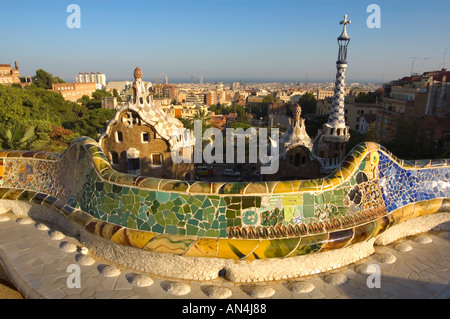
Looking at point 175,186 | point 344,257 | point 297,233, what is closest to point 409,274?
point 344,257

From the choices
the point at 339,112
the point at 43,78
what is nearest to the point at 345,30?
the point at 339,112

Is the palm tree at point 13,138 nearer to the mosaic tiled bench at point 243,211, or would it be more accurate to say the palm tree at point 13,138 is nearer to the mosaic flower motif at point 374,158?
the mosaic tiled bench at point 243,211

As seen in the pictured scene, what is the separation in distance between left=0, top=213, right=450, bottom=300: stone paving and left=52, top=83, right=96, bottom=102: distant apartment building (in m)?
70.6

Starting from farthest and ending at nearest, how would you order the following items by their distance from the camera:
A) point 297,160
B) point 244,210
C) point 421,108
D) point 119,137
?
point 421,108
point 297,160
point 119,137
point 244,210

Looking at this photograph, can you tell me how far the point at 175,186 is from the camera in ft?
23.6

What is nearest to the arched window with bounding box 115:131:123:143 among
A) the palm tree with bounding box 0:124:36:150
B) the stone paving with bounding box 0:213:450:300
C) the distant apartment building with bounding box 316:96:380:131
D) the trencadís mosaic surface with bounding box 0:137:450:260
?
the palm tree with bounding box 0:124:36:150

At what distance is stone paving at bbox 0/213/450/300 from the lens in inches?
261

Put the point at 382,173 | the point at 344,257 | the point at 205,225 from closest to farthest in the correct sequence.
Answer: the point at 205,225 → the point at 344,257 → the point at 382,173

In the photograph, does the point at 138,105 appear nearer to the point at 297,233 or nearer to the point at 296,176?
the point at 296,176

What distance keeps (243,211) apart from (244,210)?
3 centimetres

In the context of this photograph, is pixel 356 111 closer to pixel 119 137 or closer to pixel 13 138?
pixel 119 137

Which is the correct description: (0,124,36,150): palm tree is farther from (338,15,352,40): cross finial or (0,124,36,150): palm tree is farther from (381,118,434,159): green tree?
(381,118,434,159): green tree

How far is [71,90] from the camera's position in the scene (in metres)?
81.1
